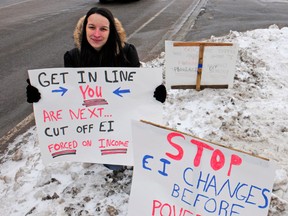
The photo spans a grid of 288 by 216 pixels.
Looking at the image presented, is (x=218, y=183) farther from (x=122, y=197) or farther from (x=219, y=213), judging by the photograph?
(x=122, y=197)

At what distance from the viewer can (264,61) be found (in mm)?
5715

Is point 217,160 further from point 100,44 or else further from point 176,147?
point 100,44

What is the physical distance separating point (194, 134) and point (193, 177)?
1845 millimetres

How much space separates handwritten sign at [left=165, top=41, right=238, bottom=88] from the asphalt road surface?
1964 millimetres

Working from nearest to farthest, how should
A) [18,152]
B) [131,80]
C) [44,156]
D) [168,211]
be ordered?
[168,211]
[131,80]
[44,156]
[18,152]

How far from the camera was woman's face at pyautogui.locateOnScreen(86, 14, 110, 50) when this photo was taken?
8.30ft

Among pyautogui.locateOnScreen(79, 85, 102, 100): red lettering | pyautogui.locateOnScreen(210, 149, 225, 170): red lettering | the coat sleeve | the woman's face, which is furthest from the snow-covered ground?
the woman's face

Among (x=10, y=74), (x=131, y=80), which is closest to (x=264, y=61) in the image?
(x=131, y=80)

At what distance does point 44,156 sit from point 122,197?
778 mm

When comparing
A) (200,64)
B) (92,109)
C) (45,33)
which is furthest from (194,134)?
(45,33)

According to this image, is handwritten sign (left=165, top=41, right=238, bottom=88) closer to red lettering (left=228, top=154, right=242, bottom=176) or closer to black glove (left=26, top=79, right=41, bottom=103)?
black glove (left=26, top=79, right=41, bottom=103)

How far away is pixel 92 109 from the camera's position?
2.66 m

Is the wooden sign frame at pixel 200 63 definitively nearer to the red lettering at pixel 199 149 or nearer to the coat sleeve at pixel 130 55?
the coat sleeve at pixel 130 55

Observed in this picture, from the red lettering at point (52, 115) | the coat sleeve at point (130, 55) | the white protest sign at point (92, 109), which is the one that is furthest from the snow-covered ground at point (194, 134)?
the coat sleeve at point (130, 55)
